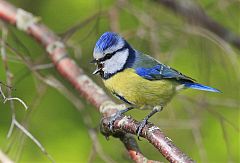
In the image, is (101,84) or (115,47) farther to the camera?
(101,84)

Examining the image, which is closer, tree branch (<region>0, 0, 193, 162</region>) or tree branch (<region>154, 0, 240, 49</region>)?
tree branch (<region>0, 0, 193, 162</region>)

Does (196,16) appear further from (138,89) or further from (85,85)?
(85,85)

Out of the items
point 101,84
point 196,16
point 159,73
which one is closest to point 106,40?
point 159,73

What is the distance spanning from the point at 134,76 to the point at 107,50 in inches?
6.3

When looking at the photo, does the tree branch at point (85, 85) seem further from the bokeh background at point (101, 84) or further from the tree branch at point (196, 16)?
the tree branch at point (196, 16)

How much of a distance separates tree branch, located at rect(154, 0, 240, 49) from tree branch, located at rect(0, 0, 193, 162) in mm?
655

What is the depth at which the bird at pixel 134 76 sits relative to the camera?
2074 mm

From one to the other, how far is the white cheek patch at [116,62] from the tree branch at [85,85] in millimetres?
90

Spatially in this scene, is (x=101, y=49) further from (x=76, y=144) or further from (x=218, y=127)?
(x=218, y=127)

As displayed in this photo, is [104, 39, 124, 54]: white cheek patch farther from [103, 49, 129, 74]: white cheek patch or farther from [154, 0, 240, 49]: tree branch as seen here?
[154, 0, 240, 49]: tree branch

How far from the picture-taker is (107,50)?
6.75 feet

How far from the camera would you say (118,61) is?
215 centimetres

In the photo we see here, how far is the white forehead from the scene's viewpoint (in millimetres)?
2010

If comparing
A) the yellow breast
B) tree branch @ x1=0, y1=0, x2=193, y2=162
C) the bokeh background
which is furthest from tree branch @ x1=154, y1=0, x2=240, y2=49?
tree branch @ x1=0, y1=0, x2=193, y2=162
